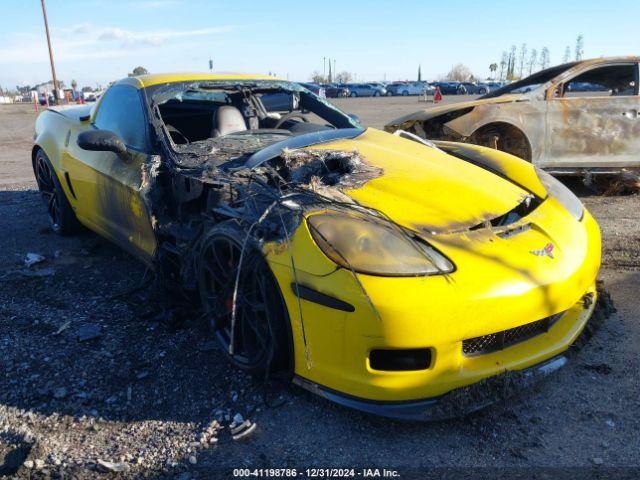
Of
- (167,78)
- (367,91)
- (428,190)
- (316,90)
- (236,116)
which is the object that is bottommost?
(367,91)

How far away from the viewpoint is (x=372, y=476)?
2.03 m

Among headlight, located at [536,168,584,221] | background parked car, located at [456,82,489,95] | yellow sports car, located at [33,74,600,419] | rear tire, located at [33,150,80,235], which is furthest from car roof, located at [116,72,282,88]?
background parked car, located at [456,82,489,95]

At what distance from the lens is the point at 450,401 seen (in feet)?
7.03

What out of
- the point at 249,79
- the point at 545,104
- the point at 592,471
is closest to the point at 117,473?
the point at 592,471

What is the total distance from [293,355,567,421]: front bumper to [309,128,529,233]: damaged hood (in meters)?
0.69

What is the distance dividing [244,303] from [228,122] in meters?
1.88

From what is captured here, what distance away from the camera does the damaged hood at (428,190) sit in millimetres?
2523

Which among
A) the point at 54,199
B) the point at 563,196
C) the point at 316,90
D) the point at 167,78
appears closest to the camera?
the point at 563,196

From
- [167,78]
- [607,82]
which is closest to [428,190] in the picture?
[167,78]

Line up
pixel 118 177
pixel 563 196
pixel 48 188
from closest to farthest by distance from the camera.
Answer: pixel 563 196 < pixel 118 177 < pixel 48 188

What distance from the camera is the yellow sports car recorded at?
6.93ft

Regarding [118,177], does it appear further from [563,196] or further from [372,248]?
[563,196]

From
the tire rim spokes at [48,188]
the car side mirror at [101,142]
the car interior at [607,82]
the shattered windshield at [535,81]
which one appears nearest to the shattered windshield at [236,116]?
the car side mirror at [101,142]

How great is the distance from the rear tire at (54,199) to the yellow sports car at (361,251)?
115 centimetres
